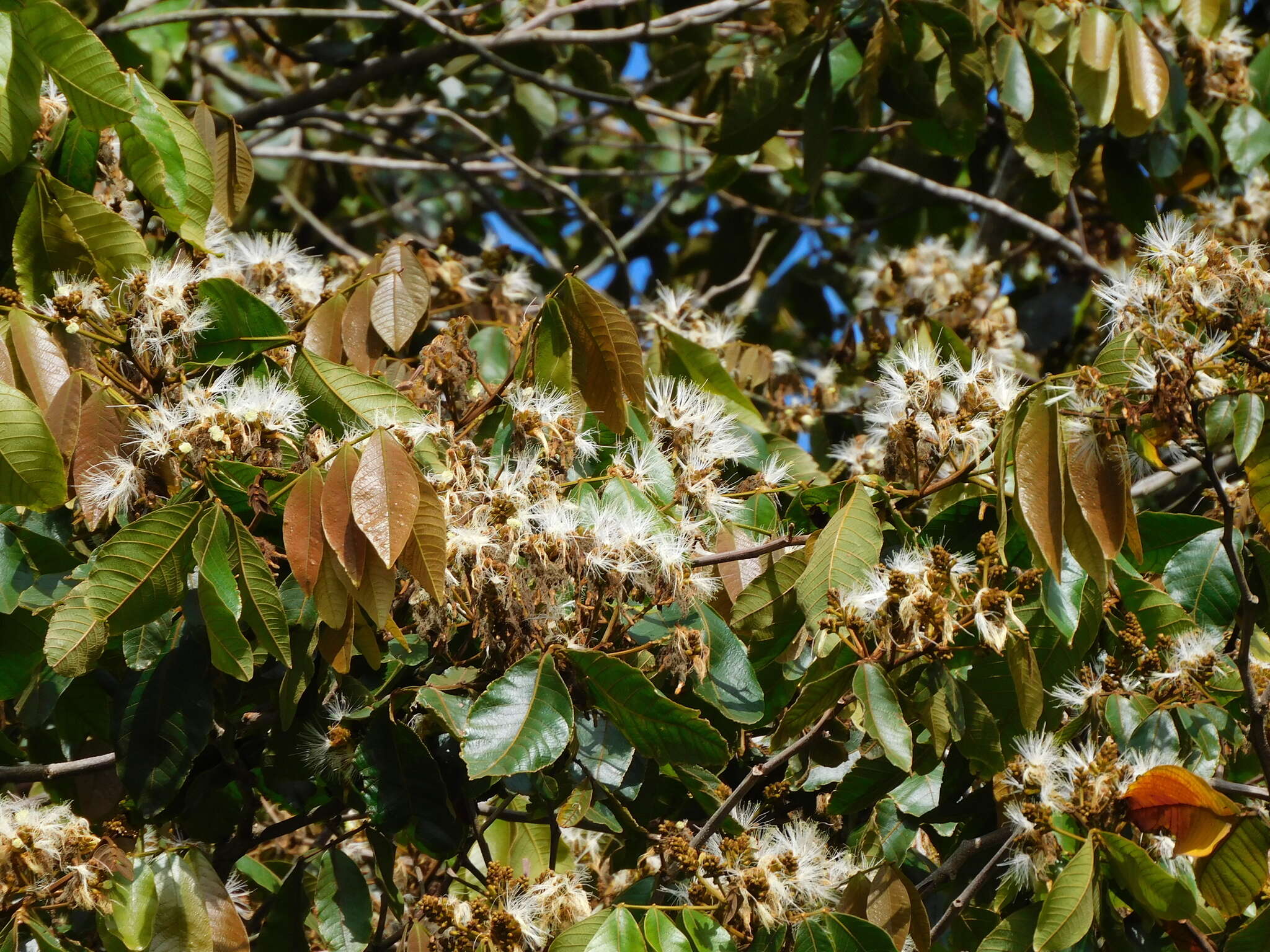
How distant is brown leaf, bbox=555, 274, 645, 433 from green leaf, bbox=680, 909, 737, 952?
29.9 inches

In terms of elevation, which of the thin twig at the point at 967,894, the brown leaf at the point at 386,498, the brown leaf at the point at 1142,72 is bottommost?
the thin twig at the point at 967,894

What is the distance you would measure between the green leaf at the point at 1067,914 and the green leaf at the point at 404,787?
864mm

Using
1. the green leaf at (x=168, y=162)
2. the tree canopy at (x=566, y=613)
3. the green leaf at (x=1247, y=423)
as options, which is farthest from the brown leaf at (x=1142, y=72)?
the green leaf at (x=168, y=162)

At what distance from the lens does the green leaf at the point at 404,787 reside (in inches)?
80.5

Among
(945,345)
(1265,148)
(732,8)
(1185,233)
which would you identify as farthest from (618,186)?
(1185,233)

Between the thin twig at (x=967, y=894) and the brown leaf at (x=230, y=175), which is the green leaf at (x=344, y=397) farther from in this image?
the thin twig at (x=967, y=894)

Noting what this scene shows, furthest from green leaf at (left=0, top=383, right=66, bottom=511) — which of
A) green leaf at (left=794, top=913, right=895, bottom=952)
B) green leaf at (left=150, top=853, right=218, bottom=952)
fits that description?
green leaf at (left=794, top=913, right=895, bottom=952)

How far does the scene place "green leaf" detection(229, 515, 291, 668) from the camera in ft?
5.96

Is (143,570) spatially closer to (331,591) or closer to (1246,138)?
(331,591)

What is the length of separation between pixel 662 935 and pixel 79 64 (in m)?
1.69

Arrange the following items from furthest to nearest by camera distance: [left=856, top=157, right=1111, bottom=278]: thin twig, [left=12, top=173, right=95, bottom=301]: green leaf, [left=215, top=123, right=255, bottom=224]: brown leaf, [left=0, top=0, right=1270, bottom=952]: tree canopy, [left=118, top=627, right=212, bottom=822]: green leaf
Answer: [left=856, top=157, right=1111, bottom=278]: thin twig, [left=215, top=123, right=255, bottom=224]: brown leaf, [left=12, top=173, right=95, bottom=301]: green leaf, [left=118, top=627, right=212, bottom=822]: green leaf, [left=0, top=0, right=1270, bottom=952]: tree canopy

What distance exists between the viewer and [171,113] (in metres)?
2.49

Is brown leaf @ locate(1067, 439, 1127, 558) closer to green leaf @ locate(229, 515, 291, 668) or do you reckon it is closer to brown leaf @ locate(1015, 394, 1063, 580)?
brown leaf @ locate(1015, 394, 1063, 580)

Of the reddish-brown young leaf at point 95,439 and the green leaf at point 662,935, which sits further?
the reddish-brown young leaf at point 95,439
